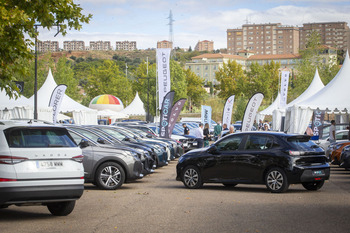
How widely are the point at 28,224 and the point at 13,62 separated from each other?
480 cm

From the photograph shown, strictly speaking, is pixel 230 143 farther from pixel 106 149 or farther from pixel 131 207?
pixel 131 207

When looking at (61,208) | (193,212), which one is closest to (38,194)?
(61,208)

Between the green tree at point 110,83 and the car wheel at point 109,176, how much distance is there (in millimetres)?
77007

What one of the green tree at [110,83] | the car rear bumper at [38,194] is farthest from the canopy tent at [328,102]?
the green tree at [110,83]

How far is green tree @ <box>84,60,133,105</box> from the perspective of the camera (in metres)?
93.4

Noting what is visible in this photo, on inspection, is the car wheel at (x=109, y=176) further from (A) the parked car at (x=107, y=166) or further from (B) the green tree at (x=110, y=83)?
(B) the green tree at (x=110, y=83)

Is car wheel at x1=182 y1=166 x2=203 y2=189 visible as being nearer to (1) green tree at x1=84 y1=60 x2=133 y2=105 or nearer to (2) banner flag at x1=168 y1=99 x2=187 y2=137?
(2) banner flag at x1=168 y1=99 x2=187 y2=137

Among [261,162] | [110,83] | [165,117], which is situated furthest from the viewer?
[110,83]

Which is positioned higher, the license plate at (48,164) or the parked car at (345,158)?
the license plate at (48,164)

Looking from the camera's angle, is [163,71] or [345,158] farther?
[163,71]

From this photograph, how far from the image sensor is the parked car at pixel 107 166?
15828 millimetres

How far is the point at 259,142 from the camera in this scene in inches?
616

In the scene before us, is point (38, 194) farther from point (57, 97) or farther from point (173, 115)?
point (57, 97)

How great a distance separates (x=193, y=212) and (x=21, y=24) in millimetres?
6002
